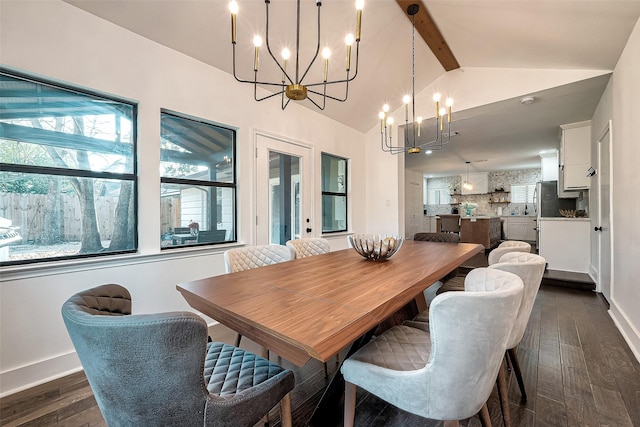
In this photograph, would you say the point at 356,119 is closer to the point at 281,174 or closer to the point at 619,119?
the point at 281,174

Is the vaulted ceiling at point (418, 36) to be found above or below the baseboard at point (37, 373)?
above

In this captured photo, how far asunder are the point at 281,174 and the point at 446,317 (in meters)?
2.98

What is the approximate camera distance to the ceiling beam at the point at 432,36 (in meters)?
2.68

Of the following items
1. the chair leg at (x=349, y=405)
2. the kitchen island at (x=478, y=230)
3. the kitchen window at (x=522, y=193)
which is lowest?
the chair leg at (x=349, y=405)

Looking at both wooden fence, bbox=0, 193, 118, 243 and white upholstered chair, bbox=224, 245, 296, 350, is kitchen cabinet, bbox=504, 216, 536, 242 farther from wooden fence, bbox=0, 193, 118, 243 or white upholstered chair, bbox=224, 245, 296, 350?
wooden fence, bbox=0, 193, 118, 243

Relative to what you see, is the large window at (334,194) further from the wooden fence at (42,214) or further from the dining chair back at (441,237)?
→ the wooden fence at (42,214)

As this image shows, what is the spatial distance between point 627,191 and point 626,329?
3.92ft

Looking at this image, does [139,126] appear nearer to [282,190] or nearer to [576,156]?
[282,190]

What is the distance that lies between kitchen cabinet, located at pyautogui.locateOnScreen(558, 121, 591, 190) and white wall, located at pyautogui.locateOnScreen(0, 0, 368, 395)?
4742mm

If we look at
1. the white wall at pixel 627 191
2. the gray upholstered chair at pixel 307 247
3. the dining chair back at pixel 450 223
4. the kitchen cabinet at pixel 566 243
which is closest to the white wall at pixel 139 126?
the gray upholstered chair at pixel 307 247

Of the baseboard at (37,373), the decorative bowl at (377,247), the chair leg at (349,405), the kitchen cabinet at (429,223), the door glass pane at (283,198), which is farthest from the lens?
the kitchen cabinet at (429,223)

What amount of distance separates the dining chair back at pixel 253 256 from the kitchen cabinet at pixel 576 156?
4854 mm

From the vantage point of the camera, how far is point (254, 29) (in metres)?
2.54

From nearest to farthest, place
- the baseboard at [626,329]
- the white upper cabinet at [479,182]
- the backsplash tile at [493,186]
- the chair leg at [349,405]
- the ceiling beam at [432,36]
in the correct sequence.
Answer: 1. the chair leg at [349,405]
2. the baseboard at [626,329]
3. the ceiling beam at [432,36]
4. the backsplash tile at [493,186]
5. the white upper cabinet at [479,182]
